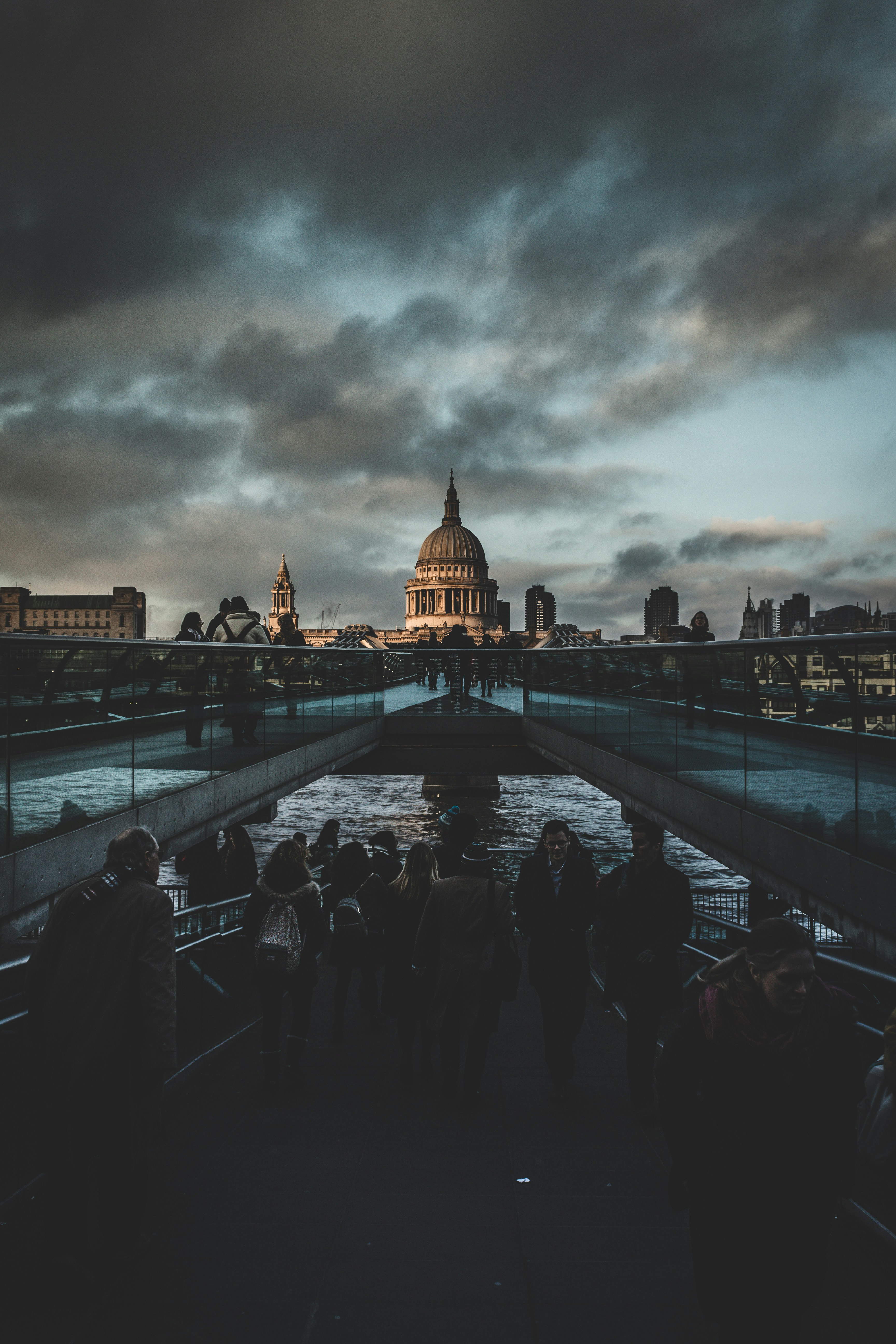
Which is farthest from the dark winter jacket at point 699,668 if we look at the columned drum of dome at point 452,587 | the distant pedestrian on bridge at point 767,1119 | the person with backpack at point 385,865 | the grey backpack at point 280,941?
the columned drum of dome at point 452,587

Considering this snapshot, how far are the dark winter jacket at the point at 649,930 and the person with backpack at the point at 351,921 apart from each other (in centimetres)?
206

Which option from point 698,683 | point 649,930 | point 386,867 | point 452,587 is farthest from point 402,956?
point 452,587

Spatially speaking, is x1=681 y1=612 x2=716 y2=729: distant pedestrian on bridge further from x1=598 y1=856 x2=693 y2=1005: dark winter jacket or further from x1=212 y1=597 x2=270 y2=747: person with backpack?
x1=212 y1=597 x2=270 y2=747: person with backpack

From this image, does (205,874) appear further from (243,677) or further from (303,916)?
(303,916)

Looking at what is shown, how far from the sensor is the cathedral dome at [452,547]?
17488 centimetres

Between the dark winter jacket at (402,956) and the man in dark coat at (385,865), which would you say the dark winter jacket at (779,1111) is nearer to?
the dark winter jacket at (402,956)

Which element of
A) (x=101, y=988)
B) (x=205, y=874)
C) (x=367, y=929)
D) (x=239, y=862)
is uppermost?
(x=101, y=988)

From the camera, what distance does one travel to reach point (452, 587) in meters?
169

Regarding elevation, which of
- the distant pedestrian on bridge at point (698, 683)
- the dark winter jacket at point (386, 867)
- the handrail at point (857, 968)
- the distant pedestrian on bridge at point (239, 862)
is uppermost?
the distant pedestrian on bridge at point (698, 683)

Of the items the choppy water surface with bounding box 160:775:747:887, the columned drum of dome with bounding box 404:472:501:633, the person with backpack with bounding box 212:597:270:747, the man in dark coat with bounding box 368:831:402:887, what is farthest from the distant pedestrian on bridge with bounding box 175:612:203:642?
the columned drum of dome with bounding box 404:472:501:633

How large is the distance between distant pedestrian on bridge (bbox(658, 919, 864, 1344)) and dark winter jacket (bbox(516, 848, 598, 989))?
8.64 ft

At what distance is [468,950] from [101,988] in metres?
→ 2.31

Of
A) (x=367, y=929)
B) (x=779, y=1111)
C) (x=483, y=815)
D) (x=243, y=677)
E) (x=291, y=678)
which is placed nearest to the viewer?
(x=779, y=1111)

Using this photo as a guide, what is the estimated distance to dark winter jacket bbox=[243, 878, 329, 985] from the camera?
5844 mm
